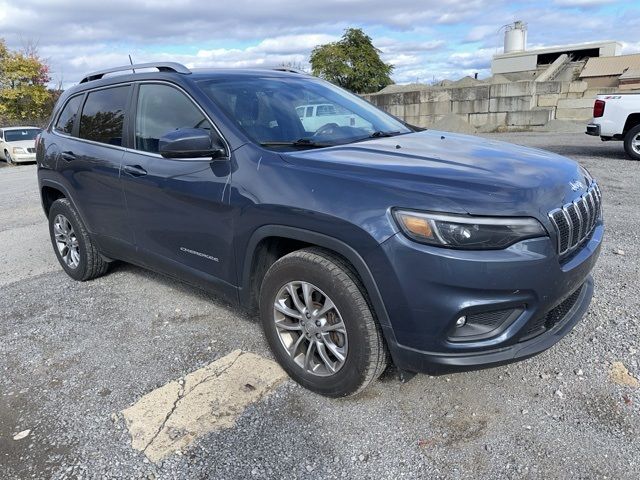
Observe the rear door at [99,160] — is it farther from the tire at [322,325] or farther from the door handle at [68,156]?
the tire at [322,325]

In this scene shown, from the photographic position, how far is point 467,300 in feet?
7.60

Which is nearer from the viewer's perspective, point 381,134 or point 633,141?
point 381,134

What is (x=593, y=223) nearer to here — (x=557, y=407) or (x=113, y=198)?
(x=557, y=407)

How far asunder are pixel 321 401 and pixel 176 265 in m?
1.45

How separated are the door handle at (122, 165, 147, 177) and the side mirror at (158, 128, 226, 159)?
0.57 meters

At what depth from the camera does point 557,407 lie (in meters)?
2.75

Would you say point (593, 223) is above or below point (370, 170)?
below

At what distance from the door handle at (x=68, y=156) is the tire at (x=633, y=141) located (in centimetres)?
1032

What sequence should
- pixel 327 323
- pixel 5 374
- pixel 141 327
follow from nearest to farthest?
pixel 327 323 → pixel 5 374 → pixel 141 327

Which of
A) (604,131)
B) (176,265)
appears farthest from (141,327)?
(604,131)

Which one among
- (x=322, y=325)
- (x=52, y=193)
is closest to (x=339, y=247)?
(x=322, y=325)

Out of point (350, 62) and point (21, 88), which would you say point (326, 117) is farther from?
point (350, 62)

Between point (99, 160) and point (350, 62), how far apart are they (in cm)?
3593

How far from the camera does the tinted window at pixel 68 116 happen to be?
4.66 metres
